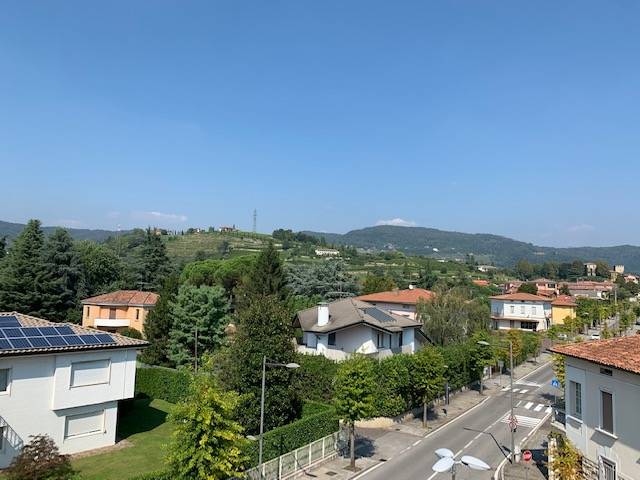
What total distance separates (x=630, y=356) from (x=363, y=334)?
24431 millimetres

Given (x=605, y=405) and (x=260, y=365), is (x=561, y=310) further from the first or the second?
(x=260, y=365)

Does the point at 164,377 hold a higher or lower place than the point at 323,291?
lower

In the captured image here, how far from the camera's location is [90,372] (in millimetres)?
26141

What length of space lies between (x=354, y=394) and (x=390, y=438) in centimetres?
729

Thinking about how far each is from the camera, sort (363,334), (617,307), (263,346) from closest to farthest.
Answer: (263,346)
(363,334)
(617,307)

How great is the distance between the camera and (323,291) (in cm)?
7931

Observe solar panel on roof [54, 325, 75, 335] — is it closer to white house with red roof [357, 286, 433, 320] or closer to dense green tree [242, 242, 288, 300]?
dense green tree [242, 242, 288, 300]

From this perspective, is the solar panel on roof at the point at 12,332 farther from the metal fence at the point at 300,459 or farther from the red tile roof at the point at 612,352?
the red tile roof at the point at 612,352

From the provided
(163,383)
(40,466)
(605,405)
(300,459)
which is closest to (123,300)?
(163,383)

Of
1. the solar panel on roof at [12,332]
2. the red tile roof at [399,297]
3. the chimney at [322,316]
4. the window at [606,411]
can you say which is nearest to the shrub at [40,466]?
the solar panel on roof at [12,332]

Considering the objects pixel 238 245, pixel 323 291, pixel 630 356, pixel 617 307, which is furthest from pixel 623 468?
pixel 238 245

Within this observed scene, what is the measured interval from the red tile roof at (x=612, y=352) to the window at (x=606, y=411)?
1460mm

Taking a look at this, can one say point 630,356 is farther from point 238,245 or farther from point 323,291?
point 238,245

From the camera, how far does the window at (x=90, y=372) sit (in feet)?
83.5
